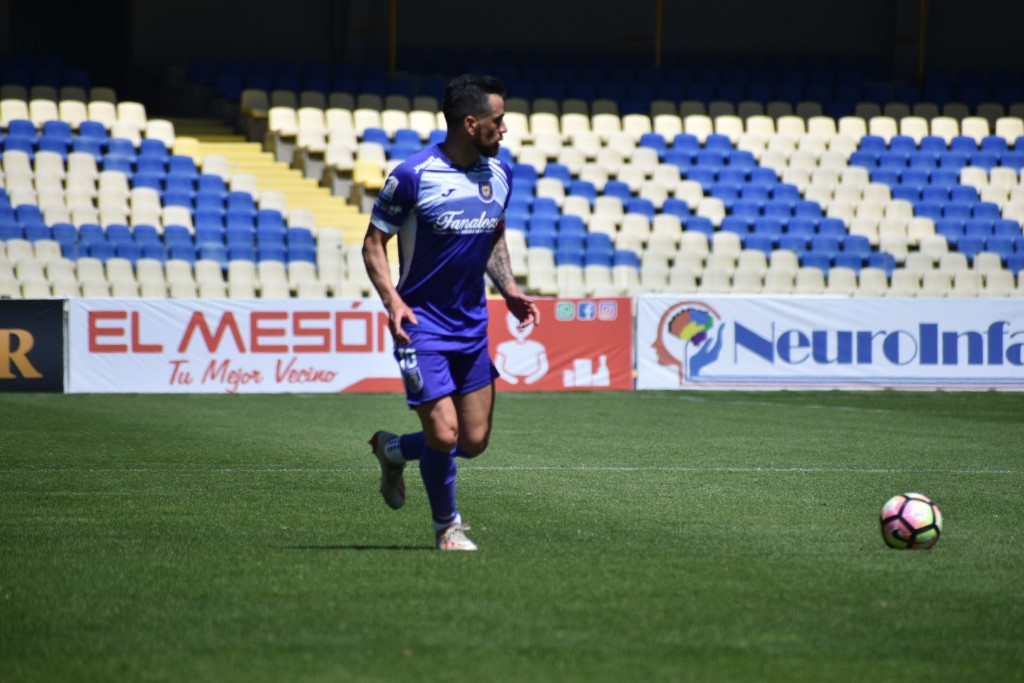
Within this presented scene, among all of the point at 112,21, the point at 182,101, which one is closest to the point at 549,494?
the point at 182,101

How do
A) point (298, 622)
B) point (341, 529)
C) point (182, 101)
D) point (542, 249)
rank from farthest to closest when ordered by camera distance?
1. point (182, 101)
2. point (542, 249)
3. point (341, 529)
4. point (298, 622)

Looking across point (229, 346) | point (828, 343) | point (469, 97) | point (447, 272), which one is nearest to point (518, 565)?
point (447, 272)

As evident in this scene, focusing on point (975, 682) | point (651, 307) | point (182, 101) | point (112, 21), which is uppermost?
point (112, 21)

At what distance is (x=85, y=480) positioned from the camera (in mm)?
9477

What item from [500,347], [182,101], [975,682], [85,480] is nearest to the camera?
[975,682]

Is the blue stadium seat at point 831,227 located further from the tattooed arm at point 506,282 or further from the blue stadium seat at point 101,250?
the tattooed arm at point 506,282

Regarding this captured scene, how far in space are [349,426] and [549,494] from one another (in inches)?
223

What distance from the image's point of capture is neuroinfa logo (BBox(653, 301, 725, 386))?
1953 cm

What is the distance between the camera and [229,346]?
18875 millimetres

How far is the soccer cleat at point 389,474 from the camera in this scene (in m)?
6.91

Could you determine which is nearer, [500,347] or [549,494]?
[549,494]

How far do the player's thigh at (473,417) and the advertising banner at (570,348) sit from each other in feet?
41.9

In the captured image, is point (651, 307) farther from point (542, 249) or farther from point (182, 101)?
point (182, 101)

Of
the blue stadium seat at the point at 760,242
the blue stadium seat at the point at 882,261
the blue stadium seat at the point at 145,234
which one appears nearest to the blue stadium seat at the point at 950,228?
the blue stadium seat at the point at 882,261
